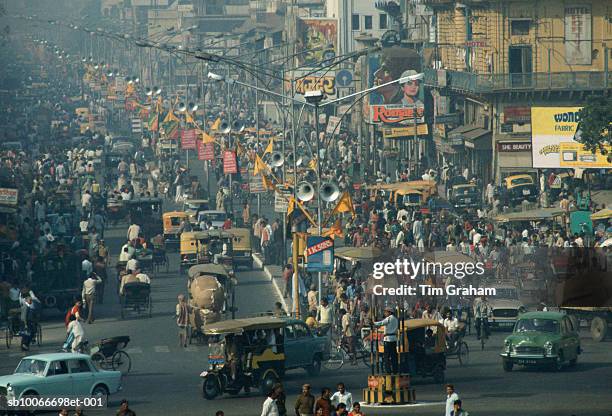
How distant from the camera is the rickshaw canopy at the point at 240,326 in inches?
1298

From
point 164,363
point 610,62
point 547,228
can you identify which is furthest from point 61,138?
point 164,363

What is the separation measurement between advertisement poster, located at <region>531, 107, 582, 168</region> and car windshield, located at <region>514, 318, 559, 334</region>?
102 feet

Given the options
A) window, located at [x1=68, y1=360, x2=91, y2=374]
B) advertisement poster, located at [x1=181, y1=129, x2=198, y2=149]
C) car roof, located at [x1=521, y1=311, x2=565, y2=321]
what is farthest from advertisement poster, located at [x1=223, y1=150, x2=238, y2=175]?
window, located at [x1=68, y1=360, x2=91, y2=374]

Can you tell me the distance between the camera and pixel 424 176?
2950 inches

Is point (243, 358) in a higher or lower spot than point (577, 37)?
lower

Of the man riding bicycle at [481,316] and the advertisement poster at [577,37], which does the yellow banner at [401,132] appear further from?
the man riding bicycle at [481,316]

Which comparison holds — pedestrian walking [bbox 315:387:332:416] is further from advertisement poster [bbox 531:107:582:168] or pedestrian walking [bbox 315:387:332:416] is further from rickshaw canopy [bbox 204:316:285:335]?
advertisement poster [bbox 531:107:582:168]

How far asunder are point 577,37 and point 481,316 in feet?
165

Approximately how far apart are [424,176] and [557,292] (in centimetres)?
3910

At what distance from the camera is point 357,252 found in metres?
46.8

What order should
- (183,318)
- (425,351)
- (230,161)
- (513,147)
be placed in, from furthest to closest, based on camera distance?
(513,147) < (230,161) < (183,318) < (425,351)

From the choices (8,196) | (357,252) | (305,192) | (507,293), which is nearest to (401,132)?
(8,196)

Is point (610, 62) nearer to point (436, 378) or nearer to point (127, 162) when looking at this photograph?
point (127, 162)

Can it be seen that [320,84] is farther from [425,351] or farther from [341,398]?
[341,398]
